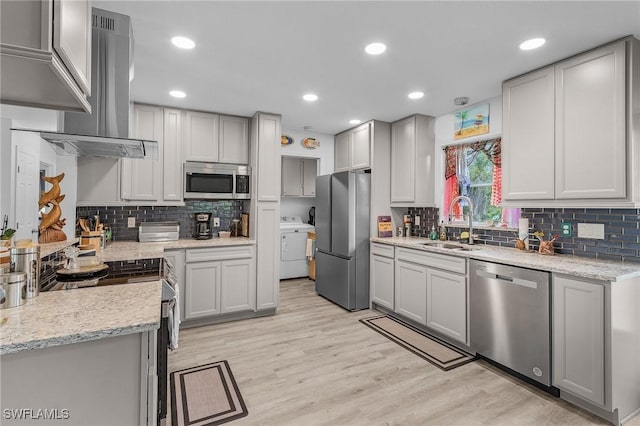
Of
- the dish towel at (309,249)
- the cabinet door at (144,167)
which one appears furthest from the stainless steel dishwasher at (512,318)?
the cabinet door at (144,167)

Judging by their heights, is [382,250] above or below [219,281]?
above

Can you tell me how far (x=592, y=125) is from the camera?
7.38 ft

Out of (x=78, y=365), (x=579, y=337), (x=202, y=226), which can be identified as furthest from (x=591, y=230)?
(x=202, y=226)

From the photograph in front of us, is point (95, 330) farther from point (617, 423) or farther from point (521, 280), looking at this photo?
point (617, 423)

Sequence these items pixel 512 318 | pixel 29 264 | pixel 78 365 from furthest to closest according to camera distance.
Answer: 1. pixel 512 318
2. pixel 29 264
3. pixel 78 365

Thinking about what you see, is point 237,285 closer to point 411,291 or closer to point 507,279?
point 411,291

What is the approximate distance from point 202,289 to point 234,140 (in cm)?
185

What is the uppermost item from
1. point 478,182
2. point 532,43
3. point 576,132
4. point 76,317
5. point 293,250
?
point 532,43

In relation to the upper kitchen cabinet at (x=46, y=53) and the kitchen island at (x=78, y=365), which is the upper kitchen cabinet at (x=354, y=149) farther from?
the kitchen island at (x=78, y=365)

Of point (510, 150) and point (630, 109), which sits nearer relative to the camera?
point (630, 109)

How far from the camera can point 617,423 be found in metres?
1.90

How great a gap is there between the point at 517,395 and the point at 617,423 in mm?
513

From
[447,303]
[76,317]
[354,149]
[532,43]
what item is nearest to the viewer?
[76,317]

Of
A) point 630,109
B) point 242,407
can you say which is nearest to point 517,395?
point 242,407
